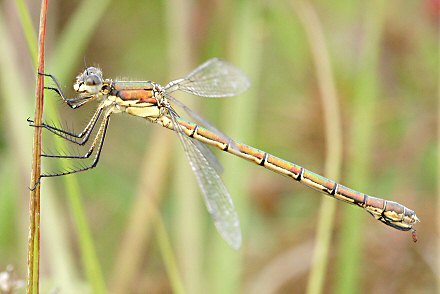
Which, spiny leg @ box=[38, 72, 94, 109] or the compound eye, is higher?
the compound eye

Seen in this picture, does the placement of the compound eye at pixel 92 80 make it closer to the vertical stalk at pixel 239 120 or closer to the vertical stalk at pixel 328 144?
the vertical stalk at pixel 328 144

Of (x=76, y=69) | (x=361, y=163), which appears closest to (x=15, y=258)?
(x=76, y=69)

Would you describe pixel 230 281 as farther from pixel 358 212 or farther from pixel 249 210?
pixel 249 210

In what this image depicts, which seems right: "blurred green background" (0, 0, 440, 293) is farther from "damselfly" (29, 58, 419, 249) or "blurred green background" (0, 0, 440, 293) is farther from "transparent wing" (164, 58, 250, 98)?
"transparent wing" (164, 58, 250, 98)

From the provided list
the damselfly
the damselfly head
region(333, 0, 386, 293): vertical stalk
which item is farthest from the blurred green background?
the damselfly head

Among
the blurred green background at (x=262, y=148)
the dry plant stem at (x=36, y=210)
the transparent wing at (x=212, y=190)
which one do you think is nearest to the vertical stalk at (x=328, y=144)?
the blurred green background at (x=262, y=148)

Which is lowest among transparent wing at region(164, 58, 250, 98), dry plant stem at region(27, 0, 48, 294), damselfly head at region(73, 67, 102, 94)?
dry plant stem at region(27, 0, 48, 294)

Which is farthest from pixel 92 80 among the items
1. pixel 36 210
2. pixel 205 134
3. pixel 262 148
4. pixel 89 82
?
pixel 262 148

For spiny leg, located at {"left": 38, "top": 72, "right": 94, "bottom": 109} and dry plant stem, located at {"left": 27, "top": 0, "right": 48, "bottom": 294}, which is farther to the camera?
spiny leg, located at {"left": 38, "top": 72, "right": 94, "bottom": 109}
